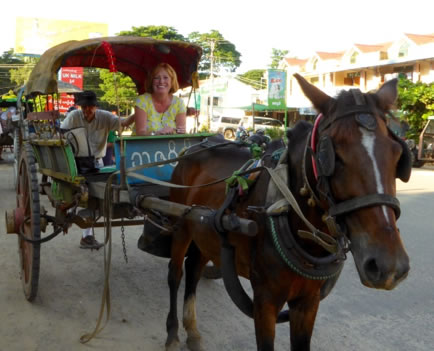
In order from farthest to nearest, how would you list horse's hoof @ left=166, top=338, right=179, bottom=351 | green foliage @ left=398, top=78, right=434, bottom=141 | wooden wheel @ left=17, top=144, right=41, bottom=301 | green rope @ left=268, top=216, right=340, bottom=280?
green foliage @ left=398, top=78, right=434, bottom=141 → wooden wheel @ left=17, top=144, right=41, bottom=301 → horse's hoof @ left=166, top=338, right=179, bottom=351 → green rope @ left=268, top=216, right=340, bottom=280

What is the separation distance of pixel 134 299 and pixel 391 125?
10.5ft

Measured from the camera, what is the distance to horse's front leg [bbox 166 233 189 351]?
3.63 meters

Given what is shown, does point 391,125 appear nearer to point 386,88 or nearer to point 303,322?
point 386,88

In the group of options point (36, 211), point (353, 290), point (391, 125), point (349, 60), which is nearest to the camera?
point (391, 125)

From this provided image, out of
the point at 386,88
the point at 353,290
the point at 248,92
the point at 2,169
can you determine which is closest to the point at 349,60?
the point at 248,92

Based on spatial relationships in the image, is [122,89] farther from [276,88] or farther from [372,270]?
[276,88]

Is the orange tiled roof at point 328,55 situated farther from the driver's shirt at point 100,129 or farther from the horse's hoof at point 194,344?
the horse's hoof at point 194,344

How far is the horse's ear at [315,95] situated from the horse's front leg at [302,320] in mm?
1098

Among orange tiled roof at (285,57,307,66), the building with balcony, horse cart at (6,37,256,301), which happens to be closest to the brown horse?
horse cart at (6,37,256,301)

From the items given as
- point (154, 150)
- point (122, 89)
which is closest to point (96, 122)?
point (154, 150)

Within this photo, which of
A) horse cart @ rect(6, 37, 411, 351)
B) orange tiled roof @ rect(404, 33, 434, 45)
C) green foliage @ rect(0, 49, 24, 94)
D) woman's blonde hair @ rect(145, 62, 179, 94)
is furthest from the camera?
green foliage @ rect(0, 49, 24, 94)

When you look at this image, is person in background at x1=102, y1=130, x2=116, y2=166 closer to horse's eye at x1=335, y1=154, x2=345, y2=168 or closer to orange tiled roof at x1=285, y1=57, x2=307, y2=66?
horse's eye at x1=335, y1=154, x2=345, y2=168

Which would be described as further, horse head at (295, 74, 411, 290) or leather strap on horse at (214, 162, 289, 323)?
leather strap on horse at (214, 162, 289, 323)

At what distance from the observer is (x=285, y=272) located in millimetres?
2396
